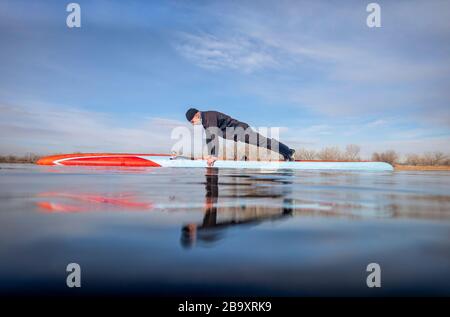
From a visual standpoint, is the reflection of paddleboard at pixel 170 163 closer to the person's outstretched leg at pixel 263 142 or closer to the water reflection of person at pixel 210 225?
the person's outstretched leg at pixel 263 142

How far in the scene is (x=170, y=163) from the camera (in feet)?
47.0

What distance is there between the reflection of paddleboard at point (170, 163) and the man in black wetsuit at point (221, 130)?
1.48 metres

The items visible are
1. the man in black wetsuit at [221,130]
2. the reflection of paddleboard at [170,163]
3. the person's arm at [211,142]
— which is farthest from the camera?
the reflection of paddleboard at [170,163]

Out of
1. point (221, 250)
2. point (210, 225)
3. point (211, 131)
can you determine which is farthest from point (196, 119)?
point (221, 250)

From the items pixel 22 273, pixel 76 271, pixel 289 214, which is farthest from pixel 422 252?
pixel 22 273

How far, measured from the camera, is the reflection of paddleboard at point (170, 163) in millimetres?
13508

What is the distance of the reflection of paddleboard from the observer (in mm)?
13508

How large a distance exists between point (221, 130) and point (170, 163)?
19.2 ft

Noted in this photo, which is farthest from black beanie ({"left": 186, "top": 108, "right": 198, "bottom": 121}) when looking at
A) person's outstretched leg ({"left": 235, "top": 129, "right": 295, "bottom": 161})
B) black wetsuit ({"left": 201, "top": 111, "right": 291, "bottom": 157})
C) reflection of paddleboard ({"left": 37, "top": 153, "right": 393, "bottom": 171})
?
reflection of paddleboard ({"left": 37, "top": 153, "right": 393, "bottom": 171})

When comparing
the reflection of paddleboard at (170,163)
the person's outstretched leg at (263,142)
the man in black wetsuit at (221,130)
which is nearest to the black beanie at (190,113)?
the man in black wetsuit at (221,130)

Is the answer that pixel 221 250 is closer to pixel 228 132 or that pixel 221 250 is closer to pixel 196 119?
pixel 196 119

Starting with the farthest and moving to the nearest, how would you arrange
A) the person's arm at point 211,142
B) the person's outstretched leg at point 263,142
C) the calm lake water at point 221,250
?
the person's outstretched leg at point 263,142
the person's arm at point 211,142
the calm lake water at point 221,250

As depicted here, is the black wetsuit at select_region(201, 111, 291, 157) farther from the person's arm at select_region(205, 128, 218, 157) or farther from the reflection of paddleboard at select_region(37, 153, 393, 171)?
the reflection of paddleboard at select_region(37, 153, 393, 171)

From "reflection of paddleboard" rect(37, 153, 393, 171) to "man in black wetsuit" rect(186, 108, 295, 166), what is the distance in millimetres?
1483
